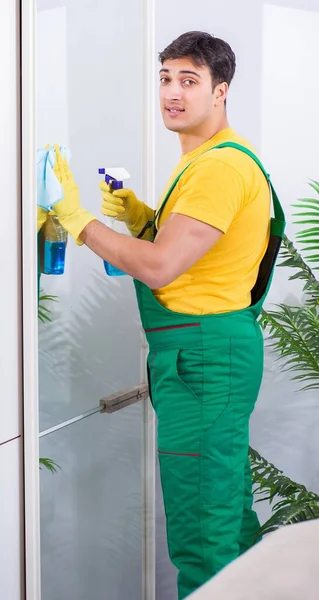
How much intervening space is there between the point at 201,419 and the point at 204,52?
84 centimetres

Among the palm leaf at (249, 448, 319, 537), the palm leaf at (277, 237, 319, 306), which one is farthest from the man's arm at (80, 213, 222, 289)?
the palm leaf at (249, 448, 319, 537)

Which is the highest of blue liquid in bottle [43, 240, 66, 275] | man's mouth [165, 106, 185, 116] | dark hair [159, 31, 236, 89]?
dark hair [159, 31, 236, 89]

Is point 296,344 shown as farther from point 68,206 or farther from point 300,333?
point 68,206

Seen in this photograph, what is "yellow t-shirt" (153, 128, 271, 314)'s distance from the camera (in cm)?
161

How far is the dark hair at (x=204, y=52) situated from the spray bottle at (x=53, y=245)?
0.52 meters

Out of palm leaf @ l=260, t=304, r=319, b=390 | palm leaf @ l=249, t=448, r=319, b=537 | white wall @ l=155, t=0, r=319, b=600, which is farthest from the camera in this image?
white wall @ l=155, t=0, r=319, b=600

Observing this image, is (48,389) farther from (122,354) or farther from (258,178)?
(258,178)

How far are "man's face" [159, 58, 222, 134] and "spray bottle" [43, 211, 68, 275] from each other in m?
0.43

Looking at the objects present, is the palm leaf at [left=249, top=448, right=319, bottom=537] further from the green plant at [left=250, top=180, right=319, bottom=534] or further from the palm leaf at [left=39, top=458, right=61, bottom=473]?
the palm leaf at [left=39, top=458, right=61, bottom=473]

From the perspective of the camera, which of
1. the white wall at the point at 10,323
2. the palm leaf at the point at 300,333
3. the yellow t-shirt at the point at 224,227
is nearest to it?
the white wall at the point at 10,323

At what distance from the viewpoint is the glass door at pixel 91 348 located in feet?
5.21

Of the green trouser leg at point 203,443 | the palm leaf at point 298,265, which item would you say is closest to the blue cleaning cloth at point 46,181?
the green trouser leg at point 203,443

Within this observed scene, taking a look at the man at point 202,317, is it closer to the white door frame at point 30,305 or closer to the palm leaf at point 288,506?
the white door frame at point 30,305

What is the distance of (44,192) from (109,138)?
1.21 ft
